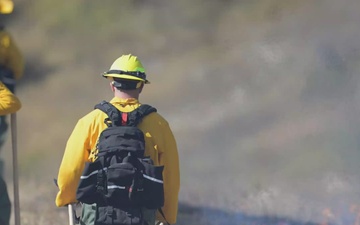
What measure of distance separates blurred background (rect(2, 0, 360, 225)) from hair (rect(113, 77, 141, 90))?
1993mm

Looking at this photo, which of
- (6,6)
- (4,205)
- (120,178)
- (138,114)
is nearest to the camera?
(120,178)

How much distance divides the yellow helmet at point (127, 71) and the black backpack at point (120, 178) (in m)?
0.16

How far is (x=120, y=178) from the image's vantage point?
4203 millimetres

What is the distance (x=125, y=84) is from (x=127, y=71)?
58 millimetres

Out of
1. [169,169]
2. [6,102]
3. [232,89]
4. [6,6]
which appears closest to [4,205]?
[6,102]

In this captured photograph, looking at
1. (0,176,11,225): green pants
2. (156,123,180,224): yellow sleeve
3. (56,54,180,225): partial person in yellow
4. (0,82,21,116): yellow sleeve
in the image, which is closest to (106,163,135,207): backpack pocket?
(56,54,180,225): partial person in yellow

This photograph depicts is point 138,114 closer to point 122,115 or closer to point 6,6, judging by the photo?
point 122,115

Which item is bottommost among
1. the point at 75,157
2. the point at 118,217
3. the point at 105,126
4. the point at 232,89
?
the point at 118,217

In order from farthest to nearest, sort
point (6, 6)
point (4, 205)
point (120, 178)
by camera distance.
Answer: point (6, 6) → point (4, 205) → point (120, 178)

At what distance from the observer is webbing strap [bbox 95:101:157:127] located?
14.0 feet

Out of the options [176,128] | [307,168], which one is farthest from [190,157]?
[307,168]

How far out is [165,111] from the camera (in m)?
6.42

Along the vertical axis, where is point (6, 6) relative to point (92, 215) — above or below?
above

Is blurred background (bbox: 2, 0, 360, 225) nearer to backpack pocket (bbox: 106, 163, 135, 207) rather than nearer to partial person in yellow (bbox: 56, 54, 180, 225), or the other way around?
partial person in yellow (bbox: 56, 54, 180, 225)
